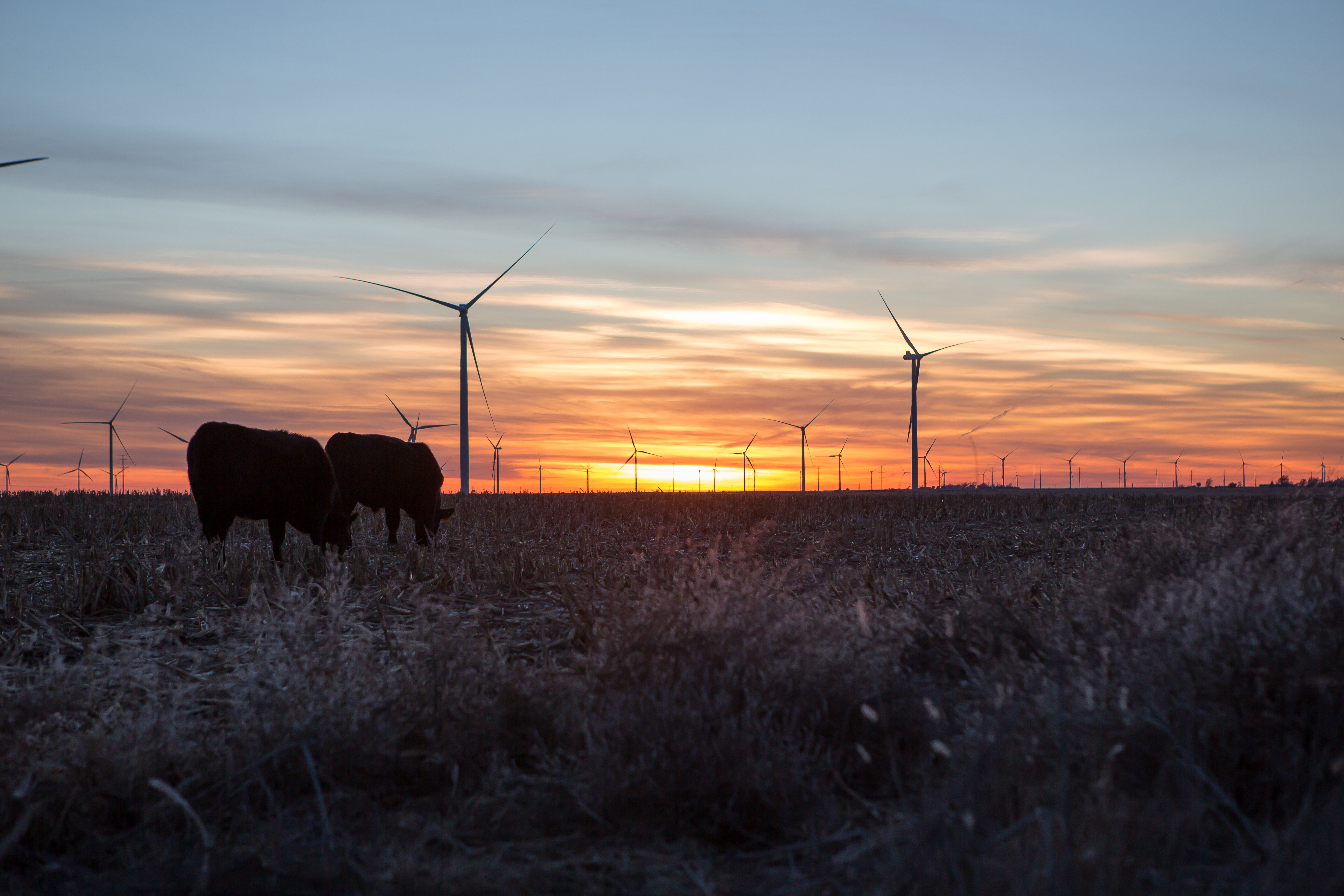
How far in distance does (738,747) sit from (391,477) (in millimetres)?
15285

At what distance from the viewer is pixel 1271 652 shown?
475cm

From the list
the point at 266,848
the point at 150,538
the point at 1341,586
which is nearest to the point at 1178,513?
the point at 1341,586

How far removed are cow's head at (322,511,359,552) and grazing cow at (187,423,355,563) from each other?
0.55 ft

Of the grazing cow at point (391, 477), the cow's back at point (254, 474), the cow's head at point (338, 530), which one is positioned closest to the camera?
the cow's back at point (254, 474)

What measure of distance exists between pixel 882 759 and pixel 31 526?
2246 centimetres

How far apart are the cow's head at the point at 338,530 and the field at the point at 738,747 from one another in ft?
20.6

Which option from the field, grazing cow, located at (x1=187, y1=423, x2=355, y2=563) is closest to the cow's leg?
grazing cow, located at (x1=187, y1=423, x2=355, y2=563)

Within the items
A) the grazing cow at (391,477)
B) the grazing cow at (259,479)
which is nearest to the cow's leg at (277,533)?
the grazing cow at (259,479)

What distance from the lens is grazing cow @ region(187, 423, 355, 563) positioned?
14.0 metres

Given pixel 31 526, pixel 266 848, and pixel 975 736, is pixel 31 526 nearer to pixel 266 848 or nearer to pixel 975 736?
pixel 266 848

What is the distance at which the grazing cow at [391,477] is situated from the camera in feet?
60.7

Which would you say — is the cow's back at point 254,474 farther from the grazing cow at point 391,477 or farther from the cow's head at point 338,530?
the grazing cow at point 391,477

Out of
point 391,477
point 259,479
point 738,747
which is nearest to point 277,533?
point 259,479

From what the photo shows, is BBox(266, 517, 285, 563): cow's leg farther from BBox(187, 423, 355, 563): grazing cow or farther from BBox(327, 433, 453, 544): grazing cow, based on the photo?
BBox(327, 433, 453, 544): grazing cow
